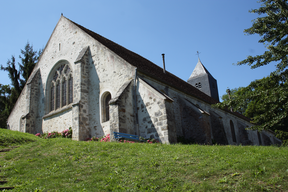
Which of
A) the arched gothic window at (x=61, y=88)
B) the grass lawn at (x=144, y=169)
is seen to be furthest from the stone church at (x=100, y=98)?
the grass lawn at (x=144, y=169)

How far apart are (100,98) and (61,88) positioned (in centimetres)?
426

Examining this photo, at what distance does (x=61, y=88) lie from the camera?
56.1 feet

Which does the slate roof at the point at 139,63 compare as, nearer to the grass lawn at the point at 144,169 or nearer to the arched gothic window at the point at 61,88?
the arched gothic window at the point at 61,88

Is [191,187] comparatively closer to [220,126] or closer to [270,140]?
[220,126]

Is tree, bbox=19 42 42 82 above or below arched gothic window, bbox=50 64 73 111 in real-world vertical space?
above

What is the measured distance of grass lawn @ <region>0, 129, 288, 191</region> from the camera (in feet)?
19.1

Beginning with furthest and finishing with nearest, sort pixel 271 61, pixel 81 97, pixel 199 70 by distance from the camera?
1. pixel 199 70
2. pixel 81 97
3. pixel 271 61

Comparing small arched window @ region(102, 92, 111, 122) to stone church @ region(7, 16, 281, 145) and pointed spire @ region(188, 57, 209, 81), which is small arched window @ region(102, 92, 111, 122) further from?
pointed spire @ region(188, 57, 209, 81)

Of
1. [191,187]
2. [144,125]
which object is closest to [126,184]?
[191,187]

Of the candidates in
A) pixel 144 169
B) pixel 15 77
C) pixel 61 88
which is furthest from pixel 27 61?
pixel 144 169

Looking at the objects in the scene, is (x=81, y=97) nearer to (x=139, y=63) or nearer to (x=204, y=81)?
(x=139, y=63)

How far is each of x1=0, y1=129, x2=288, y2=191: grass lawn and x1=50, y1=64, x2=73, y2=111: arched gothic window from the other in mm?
7686

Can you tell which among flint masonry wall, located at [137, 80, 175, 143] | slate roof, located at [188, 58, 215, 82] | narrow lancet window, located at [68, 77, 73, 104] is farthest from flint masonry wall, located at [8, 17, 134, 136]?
slate roof, located at [188, 58, 215, 82]

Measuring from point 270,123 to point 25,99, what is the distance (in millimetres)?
16657
